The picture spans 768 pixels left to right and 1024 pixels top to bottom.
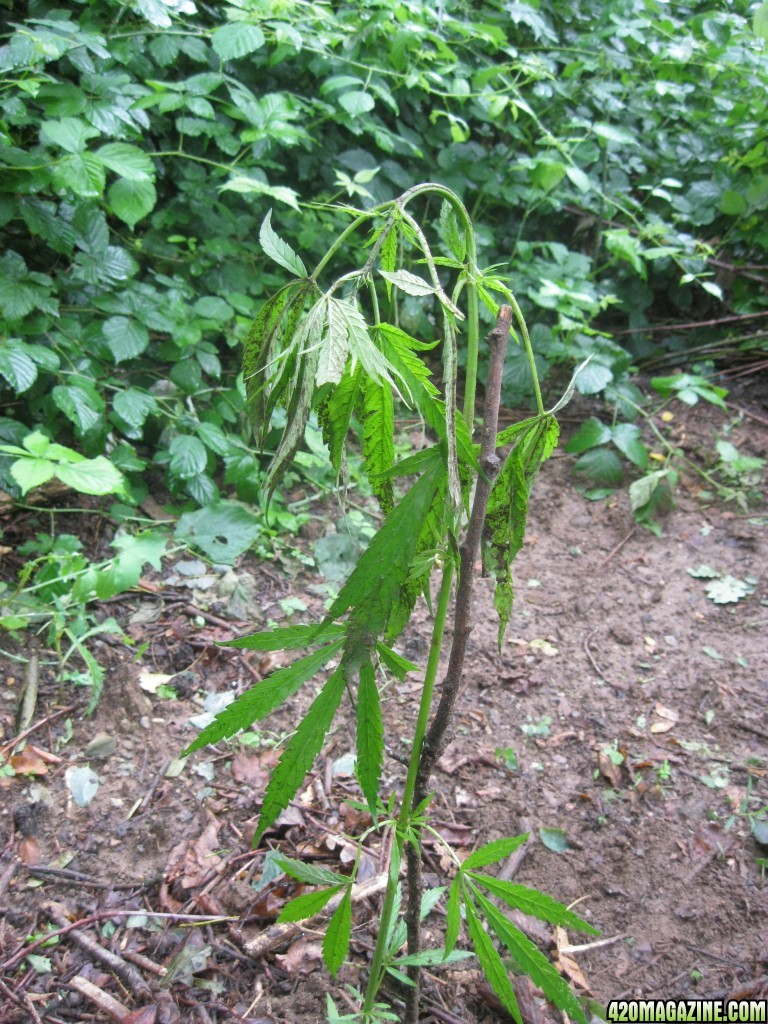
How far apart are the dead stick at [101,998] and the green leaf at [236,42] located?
296 centimetres

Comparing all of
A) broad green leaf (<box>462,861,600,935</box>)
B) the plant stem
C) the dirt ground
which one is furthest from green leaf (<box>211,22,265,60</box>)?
broad green leaf (<box>462,861,600,935</box>)

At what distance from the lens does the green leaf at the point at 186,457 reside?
2.51 m

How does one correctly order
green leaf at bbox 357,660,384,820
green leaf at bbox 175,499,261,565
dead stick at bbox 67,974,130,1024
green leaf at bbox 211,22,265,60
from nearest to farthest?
green leaf at bbox 357,660,384,820 < dead stick at bbox 67,974,130,1024 < green leaf at bbox 175,499,261,565 < green leaf at bbox 211,22,265,60

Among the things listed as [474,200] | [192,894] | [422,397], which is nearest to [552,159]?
[474,200]

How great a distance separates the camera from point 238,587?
95.0 inches

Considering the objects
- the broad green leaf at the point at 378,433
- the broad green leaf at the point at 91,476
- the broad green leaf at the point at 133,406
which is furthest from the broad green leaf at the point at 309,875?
the broad green leaf at the point at 133,406

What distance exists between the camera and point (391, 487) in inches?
36.7

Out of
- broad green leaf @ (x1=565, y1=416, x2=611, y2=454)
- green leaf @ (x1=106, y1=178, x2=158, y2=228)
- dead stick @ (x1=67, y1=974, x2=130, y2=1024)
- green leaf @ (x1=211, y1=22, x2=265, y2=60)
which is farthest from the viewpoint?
broad green leaf @ (x1=565, y1=416, x2=611, y2=454)

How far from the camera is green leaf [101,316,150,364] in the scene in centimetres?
251

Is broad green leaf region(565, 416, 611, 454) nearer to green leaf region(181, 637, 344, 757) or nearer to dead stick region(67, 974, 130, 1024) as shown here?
green leaf region(181, 637, 344, 757)

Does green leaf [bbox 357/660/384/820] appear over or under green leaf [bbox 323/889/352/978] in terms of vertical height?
over

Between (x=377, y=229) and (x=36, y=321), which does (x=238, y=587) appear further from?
(x=377, y=229)

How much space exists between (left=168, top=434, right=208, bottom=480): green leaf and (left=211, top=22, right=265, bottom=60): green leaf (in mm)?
1488

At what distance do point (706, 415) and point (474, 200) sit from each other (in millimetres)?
1744
